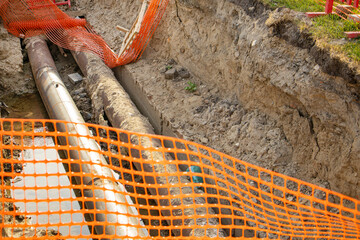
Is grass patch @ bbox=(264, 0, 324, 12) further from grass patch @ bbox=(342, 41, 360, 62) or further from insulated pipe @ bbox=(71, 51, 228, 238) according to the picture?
insulated pipe @ bbox=(71, 51, 228, 238)

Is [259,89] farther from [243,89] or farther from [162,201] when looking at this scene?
[162,201]

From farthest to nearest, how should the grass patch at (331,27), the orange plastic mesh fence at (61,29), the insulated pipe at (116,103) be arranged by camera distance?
the orange plastic mesh fence at (61,29) < the insulated pipe at (116,103) < the grass patch at (331,27)

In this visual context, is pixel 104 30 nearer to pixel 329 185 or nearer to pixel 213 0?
pixel 213 0

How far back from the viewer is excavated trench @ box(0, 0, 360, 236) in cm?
521

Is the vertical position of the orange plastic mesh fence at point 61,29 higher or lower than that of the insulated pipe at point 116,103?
higher

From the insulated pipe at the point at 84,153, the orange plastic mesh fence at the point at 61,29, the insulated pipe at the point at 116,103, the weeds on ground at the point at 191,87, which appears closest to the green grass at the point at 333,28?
the weeds on ground at the point at 191,87

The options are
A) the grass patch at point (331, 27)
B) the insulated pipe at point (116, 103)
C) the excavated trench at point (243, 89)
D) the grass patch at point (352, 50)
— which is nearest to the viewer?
the grass patch at point (352, 50)

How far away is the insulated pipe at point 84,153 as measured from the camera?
5105mm

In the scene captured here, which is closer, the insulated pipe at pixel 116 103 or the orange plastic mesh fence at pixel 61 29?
the insulated pipe at pixel 116 103

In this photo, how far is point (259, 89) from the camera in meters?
6.41

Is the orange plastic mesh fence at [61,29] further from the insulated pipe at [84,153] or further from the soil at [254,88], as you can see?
the insulated pipe at [84,153]

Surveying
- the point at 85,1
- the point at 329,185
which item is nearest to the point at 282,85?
the point at 329,185

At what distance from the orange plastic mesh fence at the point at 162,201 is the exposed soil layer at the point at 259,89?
1.05ft

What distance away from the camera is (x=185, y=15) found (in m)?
8.16
